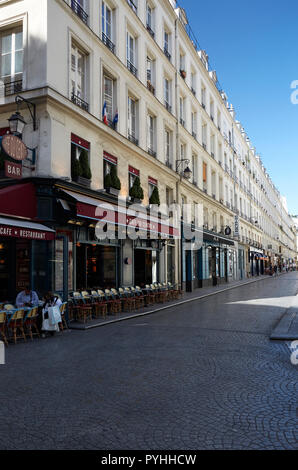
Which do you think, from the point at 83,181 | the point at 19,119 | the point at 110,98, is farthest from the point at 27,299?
the point at 110,98

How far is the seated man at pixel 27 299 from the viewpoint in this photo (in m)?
10.6

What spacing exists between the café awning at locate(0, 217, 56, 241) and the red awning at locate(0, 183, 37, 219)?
488 mm

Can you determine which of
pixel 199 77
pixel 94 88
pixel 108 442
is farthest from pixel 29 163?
pixel 199 77

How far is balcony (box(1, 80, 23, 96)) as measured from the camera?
13.1 metres

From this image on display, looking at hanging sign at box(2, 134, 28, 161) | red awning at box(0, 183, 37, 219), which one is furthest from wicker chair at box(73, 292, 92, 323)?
hanging sign at box(2, 134, 28, 161)

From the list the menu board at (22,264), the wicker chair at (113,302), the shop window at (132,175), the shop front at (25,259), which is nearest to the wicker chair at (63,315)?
the shop front at (25,259)

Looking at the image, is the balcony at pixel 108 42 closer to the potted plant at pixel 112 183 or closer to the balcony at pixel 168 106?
the potted plant at pixel 112 183

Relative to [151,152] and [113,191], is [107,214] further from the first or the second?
[151,152]

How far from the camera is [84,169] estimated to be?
45.6 feet

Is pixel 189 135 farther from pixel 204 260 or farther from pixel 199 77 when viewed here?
pixel 204 260

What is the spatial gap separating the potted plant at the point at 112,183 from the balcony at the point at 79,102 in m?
2.68

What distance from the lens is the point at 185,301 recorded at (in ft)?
61.8

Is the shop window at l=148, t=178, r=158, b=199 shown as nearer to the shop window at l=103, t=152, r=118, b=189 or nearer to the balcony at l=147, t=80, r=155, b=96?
the shop window at l=103, t=152, r=118, b=189
